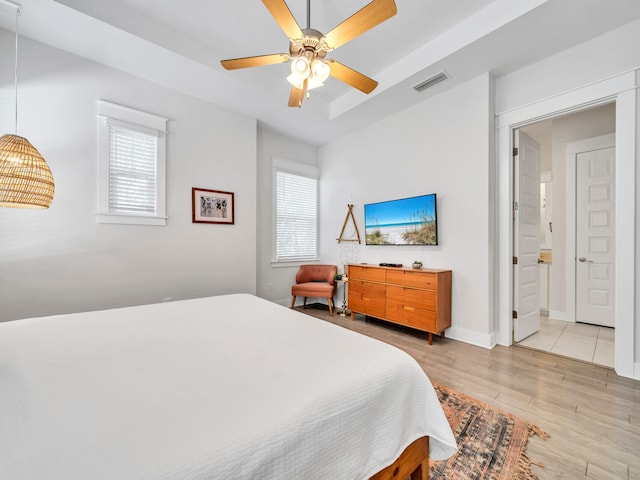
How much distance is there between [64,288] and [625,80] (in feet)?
17.5

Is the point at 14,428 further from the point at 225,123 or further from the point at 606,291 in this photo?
the point at 606,291

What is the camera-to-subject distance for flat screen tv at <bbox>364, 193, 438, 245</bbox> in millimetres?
3333

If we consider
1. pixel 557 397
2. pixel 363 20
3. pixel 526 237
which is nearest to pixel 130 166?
pixel 363 20

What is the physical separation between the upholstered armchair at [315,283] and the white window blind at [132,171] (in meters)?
2.33

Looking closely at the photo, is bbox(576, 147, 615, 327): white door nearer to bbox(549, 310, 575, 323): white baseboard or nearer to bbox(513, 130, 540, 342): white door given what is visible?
bbox(549, 310, 575, 323): white baseboard

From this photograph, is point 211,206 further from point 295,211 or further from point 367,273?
point 367,273

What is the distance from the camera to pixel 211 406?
2.62ft

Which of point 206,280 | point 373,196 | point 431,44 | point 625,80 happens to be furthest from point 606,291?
point 206,280

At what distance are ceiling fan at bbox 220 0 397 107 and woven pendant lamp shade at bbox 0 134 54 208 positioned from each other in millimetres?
1473

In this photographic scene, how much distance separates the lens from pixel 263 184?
4.36m

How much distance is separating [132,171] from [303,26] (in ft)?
7.72

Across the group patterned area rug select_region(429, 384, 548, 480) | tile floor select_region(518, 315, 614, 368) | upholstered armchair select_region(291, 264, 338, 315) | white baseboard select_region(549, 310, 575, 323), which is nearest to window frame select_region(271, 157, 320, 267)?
upholstered armchair select_region(291, 264, 338, 315)

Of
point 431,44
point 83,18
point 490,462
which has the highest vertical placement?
point 431,44

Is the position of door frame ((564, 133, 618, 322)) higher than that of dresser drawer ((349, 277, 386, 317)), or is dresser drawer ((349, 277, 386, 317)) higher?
door frame ((564, 133, 618, 322))
